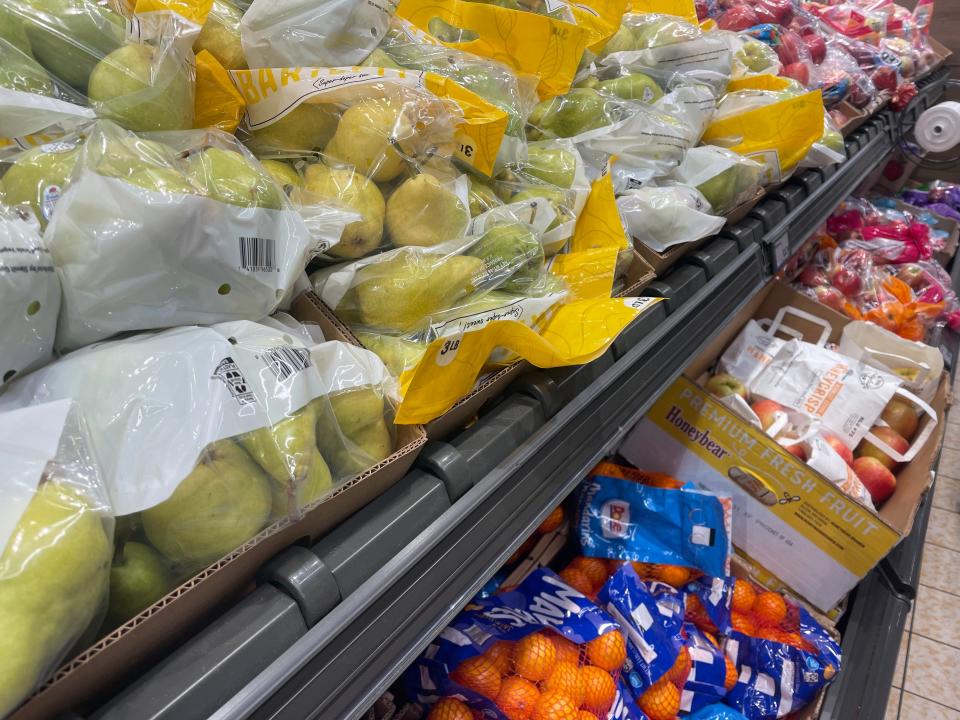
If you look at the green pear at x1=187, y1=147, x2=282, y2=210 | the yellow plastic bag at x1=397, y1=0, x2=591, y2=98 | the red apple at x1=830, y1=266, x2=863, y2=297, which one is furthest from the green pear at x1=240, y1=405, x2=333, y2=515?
the red apple at x1=830, y1=266, x2=863, y2=297

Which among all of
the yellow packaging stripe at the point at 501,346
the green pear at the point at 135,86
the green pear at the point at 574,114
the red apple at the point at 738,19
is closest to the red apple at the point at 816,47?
the red apple at the point at 738,19

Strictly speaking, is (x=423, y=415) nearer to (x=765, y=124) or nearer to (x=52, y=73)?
(x=52, y=73)

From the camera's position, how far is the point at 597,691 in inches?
38.5

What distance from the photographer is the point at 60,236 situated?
481mm

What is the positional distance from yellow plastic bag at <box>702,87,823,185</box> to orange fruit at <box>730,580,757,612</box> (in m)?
1.00

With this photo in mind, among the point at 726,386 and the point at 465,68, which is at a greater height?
the point at 465,68

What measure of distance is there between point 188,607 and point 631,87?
1.37 metres

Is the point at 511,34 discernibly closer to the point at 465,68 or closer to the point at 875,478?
the point at 465,68

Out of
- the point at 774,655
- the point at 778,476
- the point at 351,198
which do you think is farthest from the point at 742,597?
the point at 351,198

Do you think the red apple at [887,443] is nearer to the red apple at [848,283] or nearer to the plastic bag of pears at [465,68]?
the red apple at [848,283]

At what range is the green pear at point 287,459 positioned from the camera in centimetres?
48

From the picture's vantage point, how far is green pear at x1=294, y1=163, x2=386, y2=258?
0.73 meters

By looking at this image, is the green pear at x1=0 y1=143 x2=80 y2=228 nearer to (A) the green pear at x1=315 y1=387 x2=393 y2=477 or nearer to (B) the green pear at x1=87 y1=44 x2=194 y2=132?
(B) the green pear at x1=87 y1=44 x2=194 y2=132

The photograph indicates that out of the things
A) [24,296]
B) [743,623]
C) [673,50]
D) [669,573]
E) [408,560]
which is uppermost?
[673,50]
